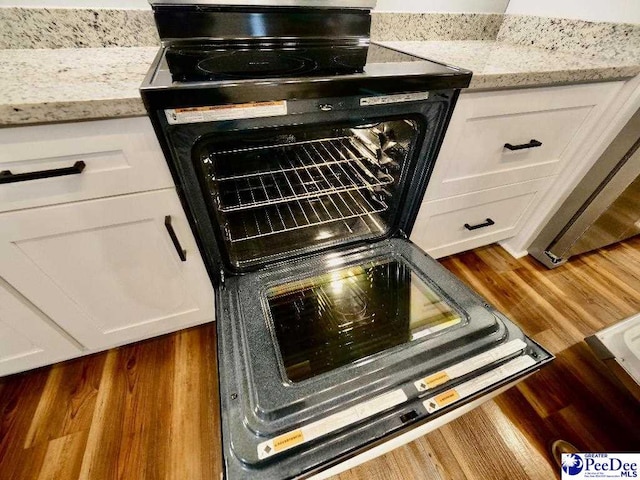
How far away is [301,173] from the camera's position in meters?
1.07

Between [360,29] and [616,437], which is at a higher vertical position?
[360,29]

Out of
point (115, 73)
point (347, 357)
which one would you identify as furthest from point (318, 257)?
point (115, 73)

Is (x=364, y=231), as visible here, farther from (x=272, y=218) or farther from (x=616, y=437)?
(x=616, y=437)

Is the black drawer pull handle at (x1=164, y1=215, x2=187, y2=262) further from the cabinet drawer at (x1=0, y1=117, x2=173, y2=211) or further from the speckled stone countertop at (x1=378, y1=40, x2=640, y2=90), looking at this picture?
the speckled stone countertop at (x1=378, y1=40, x2=640, y2=90)

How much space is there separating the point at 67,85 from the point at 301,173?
67cm

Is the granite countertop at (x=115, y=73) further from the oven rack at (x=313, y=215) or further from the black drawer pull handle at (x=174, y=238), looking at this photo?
the oven rack at (x=313, y=215)

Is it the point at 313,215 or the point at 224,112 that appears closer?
the point at 224,112

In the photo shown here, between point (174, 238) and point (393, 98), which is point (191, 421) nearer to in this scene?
point (174, 238)

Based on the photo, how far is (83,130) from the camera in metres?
0.55

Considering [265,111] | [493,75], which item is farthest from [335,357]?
[493,75]

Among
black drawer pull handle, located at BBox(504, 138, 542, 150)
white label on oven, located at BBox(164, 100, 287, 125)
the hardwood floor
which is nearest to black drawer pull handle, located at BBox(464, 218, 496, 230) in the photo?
black drawer pull handle, located at BBox(504, 138, 542, 150)

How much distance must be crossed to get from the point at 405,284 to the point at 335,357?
28 cm

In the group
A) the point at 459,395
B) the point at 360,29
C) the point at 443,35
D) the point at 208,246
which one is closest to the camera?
the point at 459,395

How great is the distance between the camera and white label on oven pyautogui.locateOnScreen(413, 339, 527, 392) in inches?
20.9
